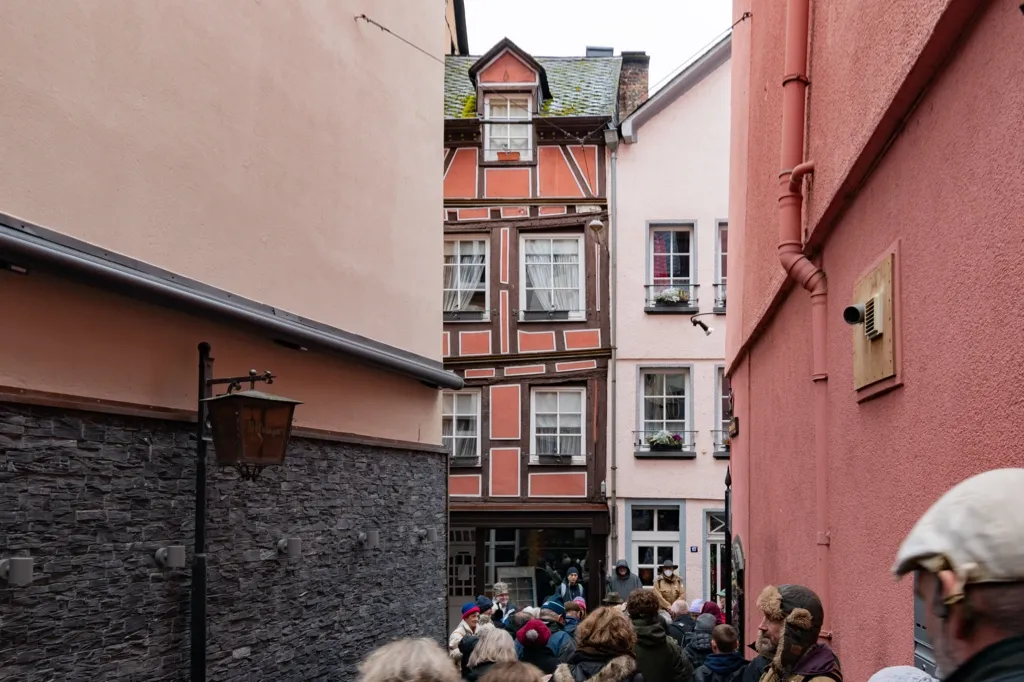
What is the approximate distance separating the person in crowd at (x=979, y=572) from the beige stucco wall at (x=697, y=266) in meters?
20.2

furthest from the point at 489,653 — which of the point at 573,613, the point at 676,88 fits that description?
the point at 676,88

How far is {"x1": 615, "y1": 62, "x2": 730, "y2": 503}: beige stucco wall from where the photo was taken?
21.9 metres

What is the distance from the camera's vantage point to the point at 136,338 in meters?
7.27

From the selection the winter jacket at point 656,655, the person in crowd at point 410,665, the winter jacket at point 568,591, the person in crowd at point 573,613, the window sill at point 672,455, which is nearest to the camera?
the person in crowd at point 410,665

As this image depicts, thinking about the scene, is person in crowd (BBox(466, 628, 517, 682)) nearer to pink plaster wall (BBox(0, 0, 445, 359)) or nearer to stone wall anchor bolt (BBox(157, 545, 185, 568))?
stone wall anchor bolt (BBox(157, 545, 185, 568))

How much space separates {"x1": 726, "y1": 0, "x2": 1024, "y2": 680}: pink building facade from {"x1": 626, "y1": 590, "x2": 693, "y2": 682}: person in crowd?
2.97 feet

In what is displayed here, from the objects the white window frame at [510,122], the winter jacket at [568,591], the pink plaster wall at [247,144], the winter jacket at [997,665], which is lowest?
the winter jacket at [568,591]

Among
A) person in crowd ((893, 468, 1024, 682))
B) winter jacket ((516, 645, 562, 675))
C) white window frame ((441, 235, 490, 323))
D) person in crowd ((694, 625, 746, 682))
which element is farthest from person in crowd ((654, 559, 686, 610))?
person in crowd ((893, 468, 1024, 682))

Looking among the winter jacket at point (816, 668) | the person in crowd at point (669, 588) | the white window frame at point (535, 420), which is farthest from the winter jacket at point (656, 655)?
the white window frame at point (535, 420)

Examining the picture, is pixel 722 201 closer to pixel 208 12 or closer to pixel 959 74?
pixel 208 12

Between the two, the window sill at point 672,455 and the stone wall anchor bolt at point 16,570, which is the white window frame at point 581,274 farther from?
the stone wall anchor bolt at point 16,570

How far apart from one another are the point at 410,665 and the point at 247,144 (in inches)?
251

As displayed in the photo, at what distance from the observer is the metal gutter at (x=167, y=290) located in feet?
20.0

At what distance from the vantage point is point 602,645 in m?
6.16
